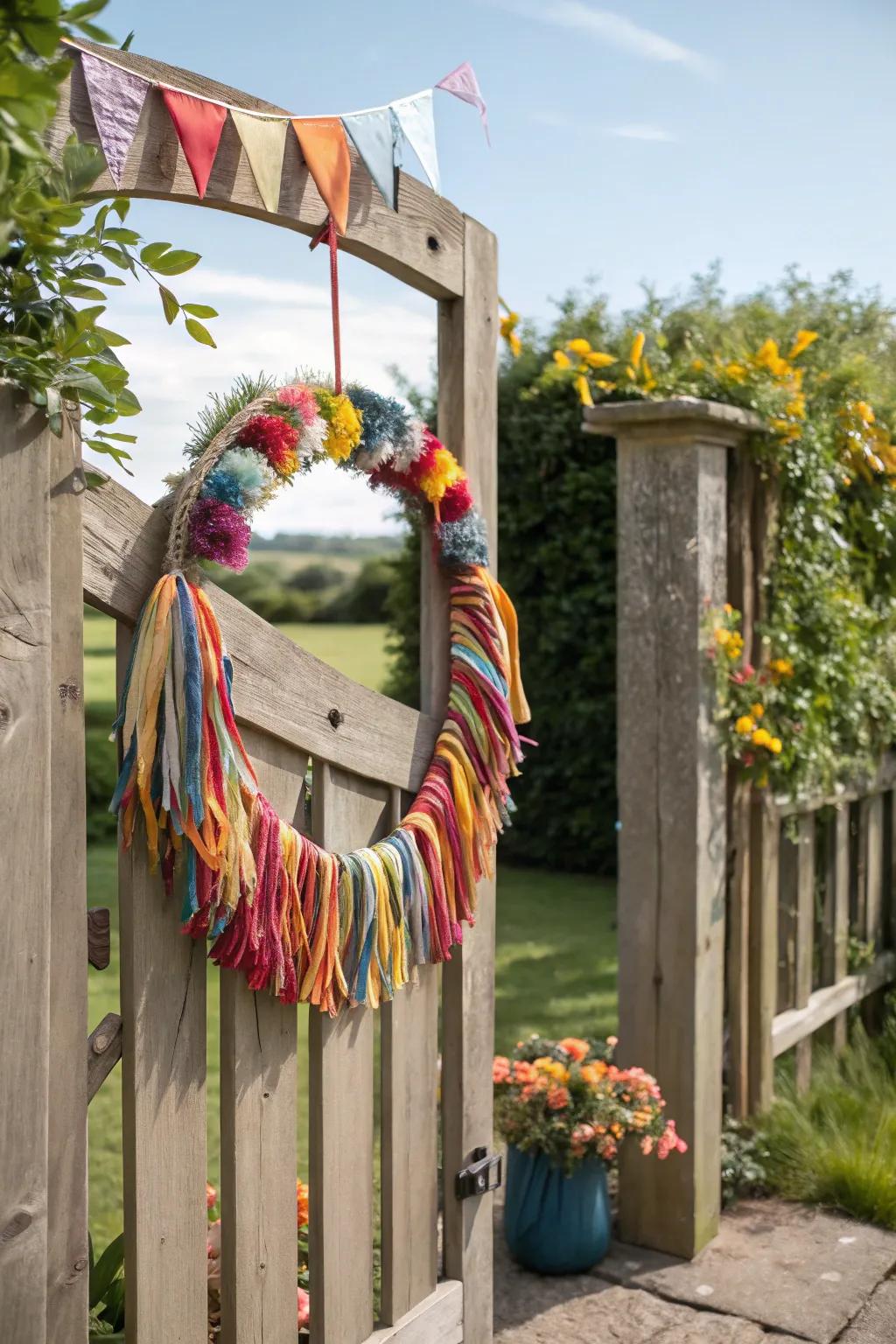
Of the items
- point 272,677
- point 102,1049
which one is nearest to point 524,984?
point 272,677

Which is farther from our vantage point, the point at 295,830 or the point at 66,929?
the point at 295,830

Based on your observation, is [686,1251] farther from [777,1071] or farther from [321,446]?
[321,446]

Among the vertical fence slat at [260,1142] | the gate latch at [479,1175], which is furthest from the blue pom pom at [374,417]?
the gate latch at [479,1175]

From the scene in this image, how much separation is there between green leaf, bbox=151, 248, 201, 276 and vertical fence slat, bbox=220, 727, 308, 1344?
0.58m

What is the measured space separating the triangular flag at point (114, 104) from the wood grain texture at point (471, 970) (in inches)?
27.8

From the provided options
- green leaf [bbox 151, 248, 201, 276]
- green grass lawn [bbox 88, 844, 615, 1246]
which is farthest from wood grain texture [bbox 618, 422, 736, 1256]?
green leaf [bbox 151, 248, 201, 276]

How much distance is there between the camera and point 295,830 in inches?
64.1

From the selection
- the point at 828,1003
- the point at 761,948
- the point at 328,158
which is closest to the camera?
the point at 328,158

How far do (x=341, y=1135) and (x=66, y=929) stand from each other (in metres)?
0.64

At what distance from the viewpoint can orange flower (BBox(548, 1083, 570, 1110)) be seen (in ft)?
9.27

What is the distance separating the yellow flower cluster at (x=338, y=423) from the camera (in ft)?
5.40

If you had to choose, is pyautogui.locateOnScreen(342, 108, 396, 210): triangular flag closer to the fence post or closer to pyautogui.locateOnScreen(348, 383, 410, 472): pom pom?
pyautogui.locateOnScreen(348, 383, 410, 472): pom pom

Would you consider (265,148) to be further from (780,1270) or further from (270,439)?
(780,1270)

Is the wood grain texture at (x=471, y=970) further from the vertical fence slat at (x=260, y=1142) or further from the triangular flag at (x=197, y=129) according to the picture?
the triangular flag at (x=197, y=129)
